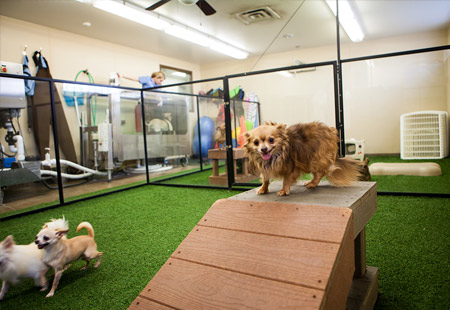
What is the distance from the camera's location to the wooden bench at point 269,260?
0.89 m

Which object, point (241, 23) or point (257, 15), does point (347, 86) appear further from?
point (241, 23)

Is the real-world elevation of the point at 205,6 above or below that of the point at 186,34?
below

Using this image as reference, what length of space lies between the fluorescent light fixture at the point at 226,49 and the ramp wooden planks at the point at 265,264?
18.7 feet

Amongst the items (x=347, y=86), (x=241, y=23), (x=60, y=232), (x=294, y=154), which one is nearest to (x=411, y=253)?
(x=294, y=154)

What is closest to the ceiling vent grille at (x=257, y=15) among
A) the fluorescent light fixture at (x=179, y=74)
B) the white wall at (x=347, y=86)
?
the white wall at (x=347, y=86)

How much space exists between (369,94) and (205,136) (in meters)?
2.84

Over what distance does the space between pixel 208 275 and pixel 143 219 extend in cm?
197

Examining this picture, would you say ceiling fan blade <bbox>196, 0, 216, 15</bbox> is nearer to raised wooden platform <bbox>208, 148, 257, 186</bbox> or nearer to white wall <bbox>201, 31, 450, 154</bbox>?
white wall <bbox>201, 31, 450, 154</bbox>

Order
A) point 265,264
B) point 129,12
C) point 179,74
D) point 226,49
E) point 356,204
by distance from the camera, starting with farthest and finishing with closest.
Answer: point 179,74
point 226,49
point 129,12
point 356,204
point 265,264

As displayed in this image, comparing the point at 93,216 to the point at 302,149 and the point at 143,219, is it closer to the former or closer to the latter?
the point at 143,219

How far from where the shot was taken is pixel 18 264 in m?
1.49

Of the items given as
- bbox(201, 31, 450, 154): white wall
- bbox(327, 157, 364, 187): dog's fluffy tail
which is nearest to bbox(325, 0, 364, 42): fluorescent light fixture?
bbox(201, 31, 450, 154): white wall

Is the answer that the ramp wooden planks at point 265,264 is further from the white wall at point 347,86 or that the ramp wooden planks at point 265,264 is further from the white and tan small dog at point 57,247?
the white wall at point 347,86

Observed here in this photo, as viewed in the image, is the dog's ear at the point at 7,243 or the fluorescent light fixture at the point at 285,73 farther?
the fluorescent light fixture at the point at 285,73
